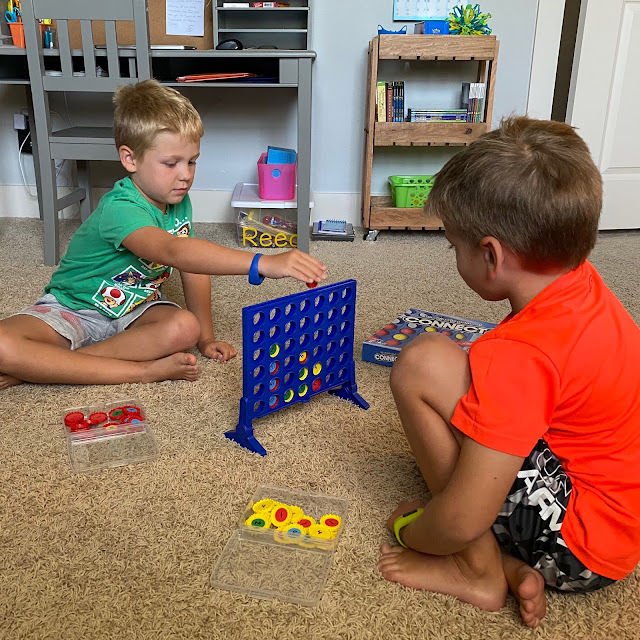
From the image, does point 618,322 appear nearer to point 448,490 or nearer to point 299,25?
point 448,490

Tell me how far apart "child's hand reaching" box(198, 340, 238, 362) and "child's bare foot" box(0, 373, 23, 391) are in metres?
0.37

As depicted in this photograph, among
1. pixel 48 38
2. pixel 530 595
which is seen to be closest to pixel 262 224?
pixel 48 38

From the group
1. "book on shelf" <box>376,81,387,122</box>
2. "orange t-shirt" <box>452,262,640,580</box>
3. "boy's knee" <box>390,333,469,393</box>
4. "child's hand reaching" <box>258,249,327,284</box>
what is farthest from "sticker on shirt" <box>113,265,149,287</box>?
"book on shelf" <box>376,81,387,122</box>

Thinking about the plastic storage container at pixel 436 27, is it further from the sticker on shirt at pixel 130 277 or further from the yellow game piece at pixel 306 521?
A: the yellow game piece at pixel 306 521

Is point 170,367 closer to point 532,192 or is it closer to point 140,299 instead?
point 140,299

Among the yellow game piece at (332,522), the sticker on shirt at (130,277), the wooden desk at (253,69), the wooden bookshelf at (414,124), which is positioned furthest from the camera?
the wooden bookshelf at (414,124)

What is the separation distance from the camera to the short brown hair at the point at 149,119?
1.26 m

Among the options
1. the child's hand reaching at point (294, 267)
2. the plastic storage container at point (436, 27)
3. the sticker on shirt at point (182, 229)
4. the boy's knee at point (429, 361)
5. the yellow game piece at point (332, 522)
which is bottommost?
the yellow game piece at point (332, 522)

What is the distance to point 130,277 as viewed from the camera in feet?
4.46

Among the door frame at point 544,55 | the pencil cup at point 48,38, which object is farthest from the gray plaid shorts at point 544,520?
the pencil cup at point 48,38

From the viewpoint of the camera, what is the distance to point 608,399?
2.23 ft

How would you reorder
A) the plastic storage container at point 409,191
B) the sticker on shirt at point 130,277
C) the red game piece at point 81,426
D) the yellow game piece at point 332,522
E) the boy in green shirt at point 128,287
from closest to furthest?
the yellow game piece at point 332,522 → the red game piece at point 81,426 → the boy in green shirt at point 128,287 → the sticker on shirt at point 130,277 → the plastic storage container at point 409,191

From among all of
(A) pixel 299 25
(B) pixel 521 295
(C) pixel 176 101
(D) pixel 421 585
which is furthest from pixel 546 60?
(D) pixel 421 585

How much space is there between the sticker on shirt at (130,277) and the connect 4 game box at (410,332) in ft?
1.62
